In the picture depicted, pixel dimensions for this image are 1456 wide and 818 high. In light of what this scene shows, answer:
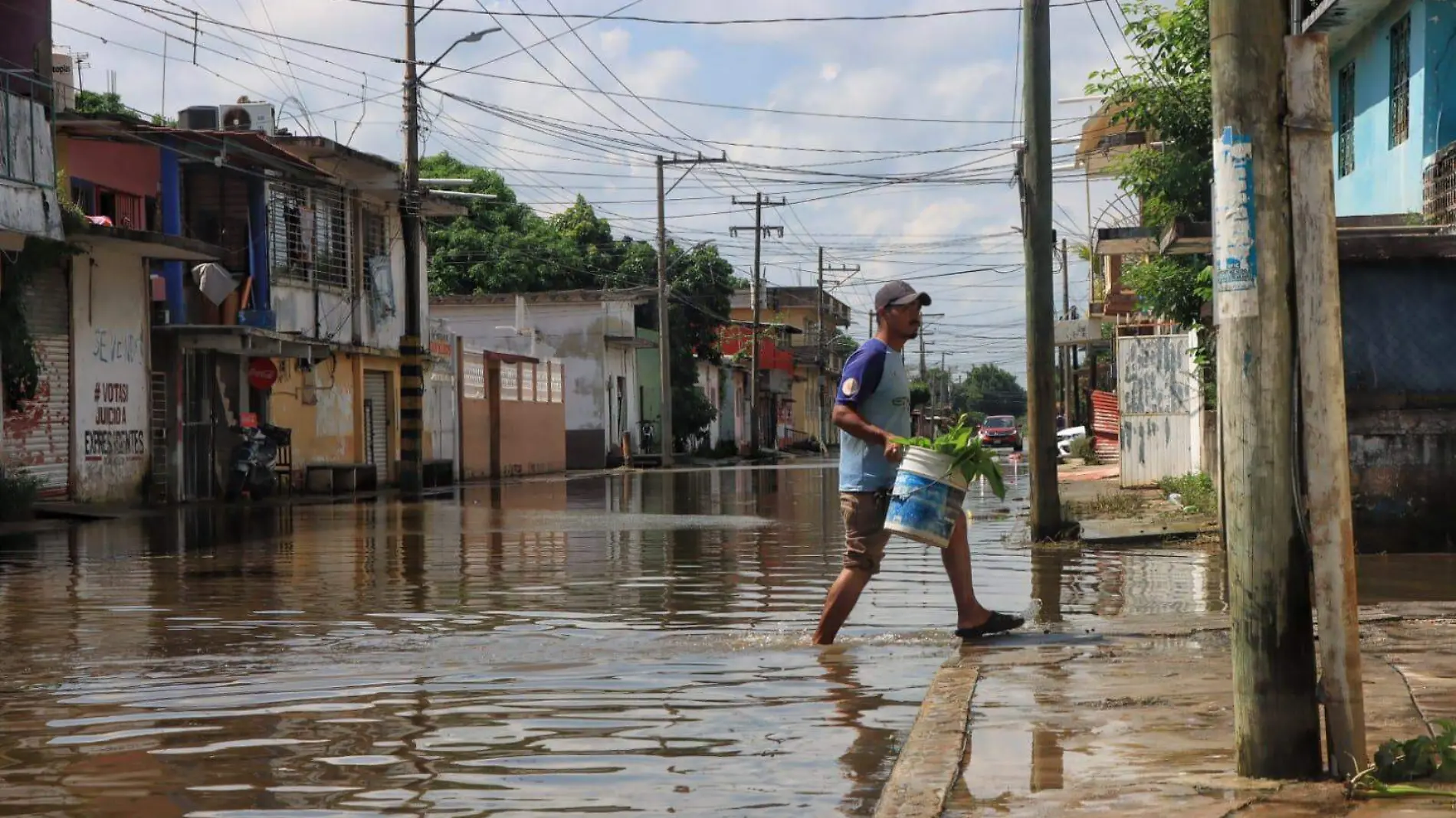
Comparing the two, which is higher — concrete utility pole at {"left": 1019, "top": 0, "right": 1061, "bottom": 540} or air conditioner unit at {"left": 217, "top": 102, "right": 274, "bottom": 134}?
air conditioner unit at {"left": 217, "top": 102, "right": 274, "bottom": 134}

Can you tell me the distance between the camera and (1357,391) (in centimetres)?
1352

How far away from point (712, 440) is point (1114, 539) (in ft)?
202

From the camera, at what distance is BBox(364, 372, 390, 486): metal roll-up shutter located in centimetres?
3875

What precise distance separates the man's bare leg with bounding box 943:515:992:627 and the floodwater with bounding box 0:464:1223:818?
0.24 m

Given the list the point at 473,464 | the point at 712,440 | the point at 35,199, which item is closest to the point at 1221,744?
the point at 35,199

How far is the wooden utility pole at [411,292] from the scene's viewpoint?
32656 millimetres

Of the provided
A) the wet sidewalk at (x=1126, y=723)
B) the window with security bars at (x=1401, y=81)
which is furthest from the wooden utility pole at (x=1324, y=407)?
the window with security bars at (x=1401, y=81)

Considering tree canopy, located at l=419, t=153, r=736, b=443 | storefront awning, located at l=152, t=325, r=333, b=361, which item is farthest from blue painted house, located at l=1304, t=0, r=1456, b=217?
tree canopy, located at l=419, t=153, r=736, b=443

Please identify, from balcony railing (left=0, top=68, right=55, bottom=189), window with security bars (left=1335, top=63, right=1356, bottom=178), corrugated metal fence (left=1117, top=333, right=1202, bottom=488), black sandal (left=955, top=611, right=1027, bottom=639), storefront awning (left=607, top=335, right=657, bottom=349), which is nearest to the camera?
black sandal (left=955, top=611, right=1027, bottom=639)

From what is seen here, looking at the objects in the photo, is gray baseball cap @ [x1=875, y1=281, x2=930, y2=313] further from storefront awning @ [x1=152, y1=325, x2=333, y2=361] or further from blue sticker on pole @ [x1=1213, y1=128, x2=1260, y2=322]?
storefront awning @ [x1=152, y1=325, x2=333, y2=361]

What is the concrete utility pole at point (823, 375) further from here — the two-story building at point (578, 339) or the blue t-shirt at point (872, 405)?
the blue t-shirt at point (872, 405)

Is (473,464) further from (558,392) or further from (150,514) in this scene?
(150,514)

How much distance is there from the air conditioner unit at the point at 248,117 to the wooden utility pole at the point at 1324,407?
111 ft

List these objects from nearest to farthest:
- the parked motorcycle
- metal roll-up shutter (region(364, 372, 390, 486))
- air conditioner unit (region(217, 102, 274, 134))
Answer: the parked motorcycle, air conditioner unit (region(217, 102, 274, 134)), metal roll-up shutter (region(364, 372, 390, 486))
